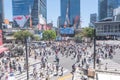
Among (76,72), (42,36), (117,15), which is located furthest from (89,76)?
(117,15)

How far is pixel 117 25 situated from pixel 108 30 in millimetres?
5788

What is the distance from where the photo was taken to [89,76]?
2828cm

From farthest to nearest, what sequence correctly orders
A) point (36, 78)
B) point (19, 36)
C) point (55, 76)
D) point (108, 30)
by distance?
point (108, 30) → point (19, 36) → point (55, 76) → point (36, 78)

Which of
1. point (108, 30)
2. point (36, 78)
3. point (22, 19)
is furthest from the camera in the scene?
point (108, 30)

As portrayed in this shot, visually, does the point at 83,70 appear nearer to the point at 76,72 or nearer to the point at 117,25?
the point at 76,72

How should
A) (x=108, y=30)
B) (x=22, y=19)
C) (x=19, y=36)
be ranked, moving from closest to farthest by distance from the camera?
(x=19, y=36) < (x=22, y=19) < (x=108, y=30)

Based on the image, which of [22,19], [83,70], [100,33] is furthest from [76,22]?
[83,70]

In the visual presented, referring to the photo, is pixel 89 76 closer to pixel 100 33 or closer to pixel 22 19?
pixel 22 19

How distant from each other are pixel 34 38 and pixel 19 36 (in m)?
7.30

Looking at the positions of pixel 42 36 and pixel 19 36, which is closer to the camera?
pixel 19 36

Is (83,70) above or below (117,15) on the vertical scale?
below

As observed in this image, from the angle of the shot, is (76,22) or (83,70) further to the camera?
(76,22)

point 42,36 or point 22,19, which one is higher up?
point 22,19

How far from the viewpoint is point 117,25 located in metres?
121
